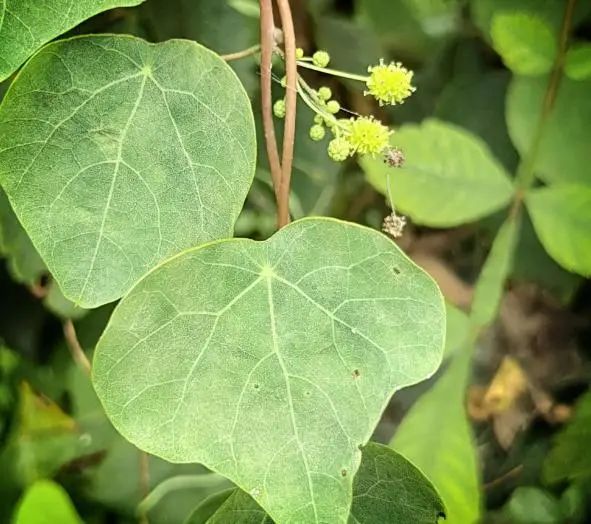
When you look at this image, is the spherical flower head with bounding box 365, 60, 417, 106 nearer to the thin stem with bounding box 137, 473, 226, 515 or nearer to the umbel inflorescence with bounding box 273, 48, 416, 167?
the umbel inflorescence with bounding box 273, 48, 416, 167

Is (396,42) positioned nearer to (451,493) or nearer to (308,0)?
(308,0)

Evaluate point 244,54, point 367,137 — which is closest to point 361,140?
point 367,137

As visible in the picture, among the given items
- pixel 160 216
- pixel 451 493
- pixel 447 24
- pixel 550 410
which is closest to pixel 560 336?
pixel 550 410

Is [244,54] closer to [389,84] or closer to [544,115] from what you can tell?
[389,84]

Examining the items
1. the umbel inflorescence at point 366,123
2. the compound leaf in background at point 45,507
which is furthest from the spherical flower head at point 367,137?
the compound leaf in background at point 45,507

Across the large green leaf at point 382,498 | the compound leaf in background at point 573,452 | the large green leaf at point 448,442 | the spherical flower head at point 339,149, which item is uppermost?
the spherical flower head at point 339,149

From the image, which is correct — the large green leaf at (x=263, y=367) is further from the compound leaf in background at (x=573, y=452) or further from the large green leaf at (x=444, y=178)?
the compound leaf in background at (x=573, y=452)
